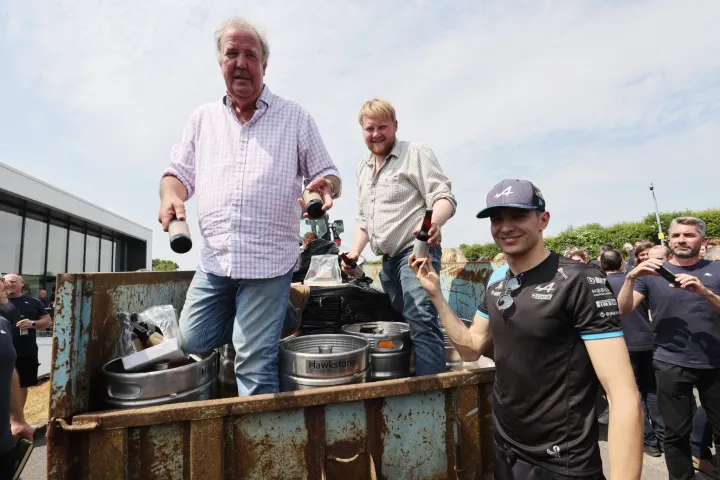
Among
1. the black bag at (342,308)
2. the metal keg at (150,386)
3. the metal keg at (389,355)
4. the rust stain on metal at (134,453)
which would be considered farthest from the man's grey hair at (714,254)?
the rust stain on metal at (134,453)

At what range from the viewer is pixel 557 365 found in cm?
170

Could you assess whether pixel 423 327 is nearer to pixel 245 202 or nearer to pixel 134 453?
pixel 245 202

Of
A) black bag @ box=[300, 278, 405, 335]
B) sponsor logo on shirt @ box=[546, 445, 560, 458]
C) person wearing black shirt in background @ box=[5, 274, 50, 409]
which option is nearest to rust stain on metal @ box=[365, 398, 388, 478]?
sponsor logo on shirt @ box=[546, 445, 560, 458]

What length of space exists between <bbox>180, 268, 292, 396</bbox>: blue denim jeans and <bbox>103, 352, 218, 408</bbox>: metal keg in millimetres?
236

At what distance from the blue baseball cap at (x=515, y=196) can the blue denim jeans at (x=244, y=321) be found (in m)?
1.17

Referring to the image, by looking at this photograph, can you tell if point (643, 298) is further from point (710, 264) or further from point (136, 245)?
point (136, 245)

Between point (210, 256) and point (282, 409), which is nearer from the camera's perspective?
point (282, 409)

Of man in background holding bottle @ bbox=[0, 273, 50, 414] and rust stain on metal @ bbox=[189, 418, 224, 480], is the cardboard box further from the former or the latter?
man in background holding bottle @ bbox=[0, 273, 50, 414]

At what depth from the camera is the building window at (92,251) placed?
14625 millimetres

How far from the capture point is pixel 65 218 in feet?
41.6

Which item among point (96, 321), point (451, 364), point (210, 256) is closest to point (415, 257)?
point (451, 364)

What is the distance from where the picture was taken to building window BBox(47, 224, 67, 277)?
11.7 m

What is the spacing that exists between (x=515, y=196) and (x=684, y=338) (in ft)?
9.47

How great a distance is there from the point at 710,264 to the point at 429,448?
3.44 m
